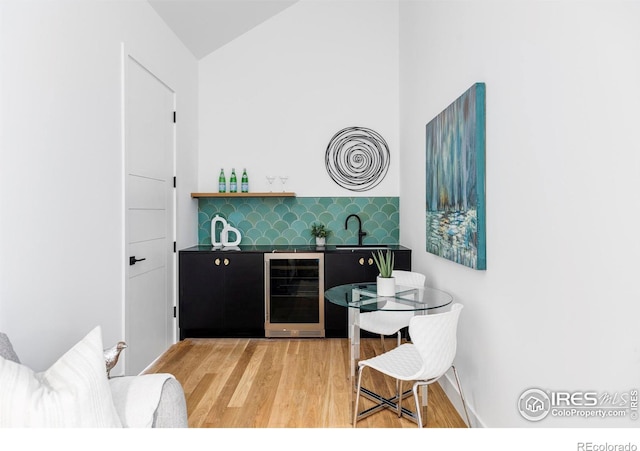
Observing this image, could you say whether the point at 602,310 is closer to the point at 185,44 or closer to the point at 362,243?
the point at 362,243

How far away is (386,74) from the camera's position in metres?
4.46

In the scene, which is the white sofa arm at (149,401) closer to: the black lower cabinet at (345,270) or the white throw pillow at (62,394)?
the white throw pillow at (62,394)

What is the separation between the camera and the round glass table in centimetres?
227

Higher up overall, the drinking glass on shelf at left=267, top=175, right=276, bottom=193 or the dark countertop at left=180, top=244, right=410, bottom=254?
the drinking glass on shelf at left=267, top=175, right=276, bottom=193

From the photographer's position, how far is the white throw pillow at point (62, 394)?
1.07m

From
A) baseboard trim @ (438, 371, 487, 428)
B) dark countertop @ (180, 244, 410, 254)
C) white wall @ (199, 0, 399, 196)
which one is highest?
white wall @ (199, 0, 399, 196)

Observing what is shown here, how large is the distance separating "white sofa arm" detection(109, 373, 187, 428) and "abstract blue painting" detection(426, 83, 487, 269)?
1.56 m

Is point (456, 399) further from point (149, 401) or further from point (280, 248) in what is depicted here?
point (280, 248)

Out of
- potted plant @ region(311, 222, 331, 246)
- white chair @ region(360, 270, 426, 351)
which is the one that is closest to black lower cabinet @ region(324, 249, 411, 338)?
potted plant @ region(311, 222, 331, 246)

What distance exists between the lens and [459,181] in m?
2.44

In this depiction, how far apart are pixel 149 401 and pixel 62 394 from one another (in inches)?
14.5

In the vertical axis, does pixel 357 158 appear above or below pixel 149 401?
above

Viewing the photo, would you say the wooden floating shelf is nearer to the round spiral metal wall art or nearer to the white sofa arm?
the round spiral metal wall art

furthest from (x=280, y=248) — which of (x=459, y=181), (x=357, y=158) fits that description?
(x=459, y=181)
